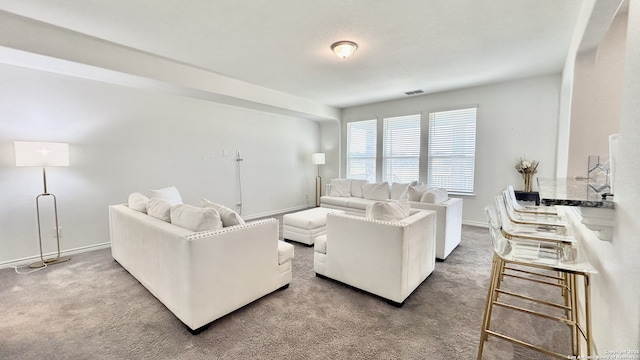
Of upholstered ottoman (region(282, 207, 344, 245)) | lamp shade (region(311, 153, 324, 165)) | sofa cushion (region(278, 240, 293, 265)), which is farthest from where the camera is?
lamp shade (region(311, 153, 324, 165))

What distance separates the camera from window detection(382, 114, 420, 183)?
5812mm

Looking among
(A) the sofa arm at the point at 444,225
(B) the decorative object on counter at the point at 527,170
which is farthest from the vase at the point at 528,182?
(A) the sofa arm at the point at 444,225

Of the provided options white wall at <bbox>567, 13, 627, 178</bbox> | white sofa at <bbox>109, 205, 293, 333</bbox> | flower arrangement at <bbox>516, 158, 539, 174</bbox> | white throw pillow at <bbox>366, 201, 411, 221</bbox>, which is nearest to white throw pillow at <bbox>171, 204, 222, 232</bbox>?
white sofa at <bbox>109, 205, 293, 333</bbox>

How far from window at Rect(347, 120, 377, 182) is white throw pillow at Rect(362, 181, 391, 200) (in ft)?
3.92

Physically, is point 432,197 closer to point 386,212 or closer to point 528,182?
point 386,212

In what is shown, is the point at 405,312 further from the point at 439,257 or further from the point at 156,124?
the point at 156,124

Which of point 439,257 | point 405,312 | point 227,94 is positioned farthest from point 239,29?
point 439,257

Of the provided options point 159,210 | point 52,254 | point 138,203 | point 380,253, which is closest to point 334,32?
point 380,253

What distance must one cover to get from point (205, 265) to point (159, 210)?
3.16ft

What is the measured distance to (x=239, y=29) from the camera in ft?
8.86

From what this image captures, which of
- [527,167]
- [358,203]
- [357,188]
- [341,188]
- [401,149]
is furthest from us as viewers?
[401,149]

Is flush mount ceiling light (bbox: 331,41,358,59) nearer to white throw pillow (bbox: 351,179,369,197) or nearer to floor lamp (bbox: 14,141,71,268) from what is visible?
white throw pillow (bbox: 351,179,369,197)

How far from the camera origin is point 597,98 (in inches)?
93.5

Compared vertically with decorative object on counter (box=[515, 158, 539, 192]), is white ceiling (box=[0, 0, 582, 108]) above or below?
above
